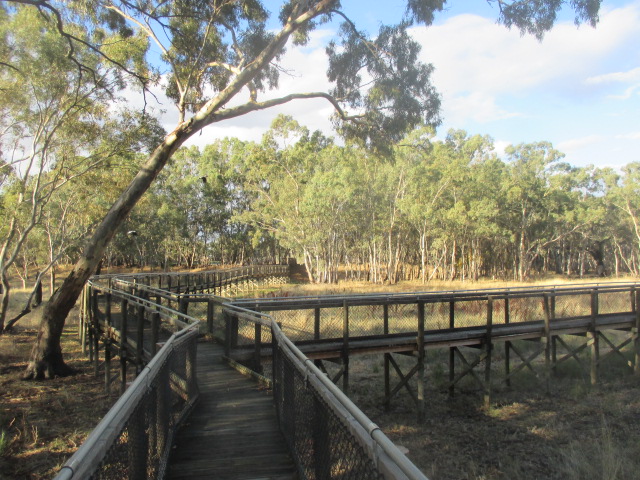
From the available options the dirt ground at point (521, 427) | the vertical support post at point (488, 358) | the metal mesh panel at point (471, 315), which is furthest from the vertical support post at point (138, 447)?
the metal mesh panel at point (471, 315)

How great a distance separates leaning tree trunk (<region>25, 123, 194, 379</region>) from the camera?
1262cm

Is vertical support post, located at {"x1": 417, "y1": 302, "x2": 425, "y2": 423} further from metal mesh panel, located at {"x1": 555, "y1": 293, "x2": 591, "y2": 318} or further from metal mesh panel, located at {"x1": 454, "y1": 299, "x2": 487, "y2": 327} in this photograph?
metal mesh panel, located at {"x1": 555, "y1": 293, "x2": 591, "y2": 318}

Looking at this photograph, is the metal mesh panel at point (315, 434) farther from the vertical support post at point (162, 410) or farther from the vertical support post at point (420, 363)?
the vertical support post at point (420, 363)

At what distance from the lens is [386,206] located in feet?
147

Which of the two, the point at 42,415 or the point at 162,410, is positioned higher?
the point at 162,410

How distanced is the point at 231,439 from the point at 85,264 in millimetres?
9354

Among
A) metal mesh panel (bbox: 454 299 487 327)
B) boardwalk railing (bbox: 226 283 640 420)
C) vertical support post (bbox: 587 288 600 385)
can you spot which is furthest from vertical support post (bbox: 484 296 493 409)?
vertical support post (bbox: 587 288 600 385)

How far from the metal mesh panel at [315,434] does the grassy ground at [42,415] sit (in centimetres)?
447

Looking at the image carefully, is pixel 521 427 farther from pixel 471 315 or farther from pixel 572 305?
pixel 572 305

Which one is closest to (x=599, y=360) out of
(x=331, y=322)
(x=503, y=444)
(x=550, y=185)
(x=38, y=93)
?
(x=503, y=444)

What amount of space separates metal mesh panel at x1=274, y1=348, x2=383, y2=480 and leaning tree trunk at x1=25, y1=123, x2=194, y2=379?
8743 millimetres

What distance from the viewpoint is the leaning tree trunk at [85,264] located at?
41.4ft

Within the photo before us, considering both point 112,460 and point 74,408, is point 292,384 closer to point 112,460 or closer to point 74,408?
point 112,460

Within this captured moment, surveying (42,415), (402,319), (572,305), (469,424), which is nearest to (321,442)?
(469,424)
